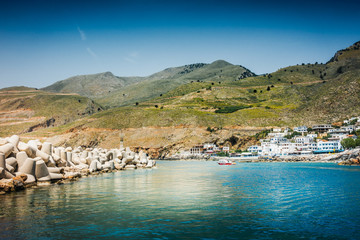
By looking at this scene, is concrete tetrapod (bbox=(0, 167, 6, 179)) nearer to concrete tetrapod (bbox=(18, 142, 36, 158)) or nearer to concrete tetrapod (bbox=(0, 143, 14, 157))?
concrete tetrapod (bbox=(0, 143, 14, 157))

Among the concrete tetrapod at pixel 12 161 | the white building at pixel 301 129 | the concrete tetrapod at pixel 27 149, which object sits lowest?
the concrete tetrapod at pixel 12 161

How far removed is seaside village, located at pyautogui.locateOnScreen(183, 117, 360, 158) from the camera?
4455 inches

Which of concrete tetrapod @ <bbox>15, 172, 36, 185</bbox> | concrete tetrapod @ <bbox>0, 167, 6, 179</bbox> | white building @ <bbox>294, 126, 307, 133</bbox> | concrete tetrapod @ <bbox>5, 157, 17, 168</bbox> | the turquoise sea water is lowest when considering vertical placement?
the turquoise sea water

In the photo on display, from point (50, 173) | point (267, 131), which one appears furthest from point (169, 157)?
point (50, 173)

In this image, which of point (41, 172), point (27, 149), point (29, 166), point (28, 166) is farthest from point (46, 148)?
point (28, 166)

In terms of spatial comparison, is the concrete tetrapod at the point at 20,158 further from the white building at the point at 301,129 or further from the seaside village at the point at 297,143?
the white building at the point at 301,129

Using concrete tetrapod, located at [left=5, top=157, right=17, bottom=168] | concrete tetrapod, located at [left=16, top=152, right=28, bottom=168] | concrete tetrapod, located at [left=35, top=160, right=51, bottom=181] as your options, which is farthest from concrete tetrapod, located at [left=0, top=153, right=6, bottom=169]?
concrete tetrapod, located at [left=35, top=160, right=51, bottom=181]

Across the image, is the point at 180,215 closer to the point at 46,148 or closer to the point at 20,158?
the point at 20,158

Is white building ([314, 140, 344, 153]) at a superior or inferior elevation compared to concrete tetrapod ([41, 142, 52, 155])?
inferior

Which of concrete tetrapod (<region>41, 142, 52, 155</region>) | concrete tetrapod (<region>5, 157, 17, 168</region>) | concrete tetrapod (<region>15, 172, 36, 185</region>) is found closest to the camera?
concrete tetrapod (<region>5, 157, 17, 168</region>)

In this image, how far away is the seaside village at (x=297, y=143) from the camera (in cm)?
11317

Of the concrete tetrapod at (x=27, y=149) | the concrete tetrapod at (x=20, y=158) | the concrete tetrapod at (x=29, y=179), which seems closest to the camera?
the concrete tetrapod at (x=29, y=179)

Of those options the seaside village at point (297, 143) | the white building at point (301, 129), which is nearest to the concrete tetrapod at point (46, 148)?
the seaside village at point (297, 143)

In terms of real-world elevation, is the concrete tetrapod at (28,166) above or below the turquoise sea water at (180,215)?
above
